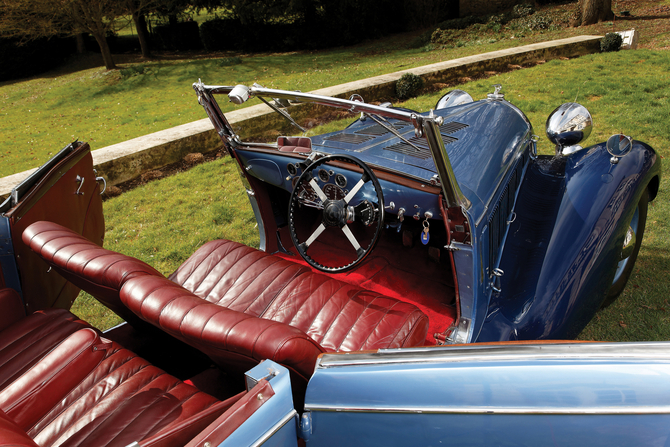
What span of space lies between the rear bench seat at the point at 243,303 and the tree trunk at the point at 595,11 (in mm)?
14606

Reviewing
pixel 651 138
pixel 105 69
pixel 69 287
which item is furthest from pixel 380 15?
pixel 69 287

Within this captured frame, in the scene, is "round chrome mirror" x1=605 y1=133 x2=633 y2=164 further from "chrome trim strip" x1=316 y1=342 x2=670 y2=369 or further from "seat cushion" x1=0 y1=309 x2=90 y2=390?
"seat cushion" x1=0 y1=309 x2=90 y2=390

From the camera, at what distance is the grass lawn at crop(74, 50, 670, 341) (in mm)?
3398

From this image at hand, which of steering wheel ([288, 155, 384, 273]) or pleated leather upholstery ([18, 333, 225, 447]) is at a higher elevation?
steering wheel ([288, 155, 384, 273])

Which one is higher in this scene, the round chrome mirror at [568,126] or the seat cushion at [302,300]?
the round chrome mirror at [568,126]

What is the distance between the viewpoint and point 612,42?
10359mm

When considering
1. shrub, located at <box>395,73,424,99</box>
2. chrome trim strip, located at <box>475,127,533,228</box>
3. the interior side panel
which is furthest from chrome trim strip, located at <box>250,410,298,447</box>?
shrub, located at <box>395,73,424,99</box>

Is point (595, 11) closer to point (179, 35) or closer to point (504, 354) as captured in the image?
point (504, 354)

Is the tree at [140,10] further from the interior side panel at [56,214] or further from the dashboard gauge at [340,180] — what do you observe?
the dashboard gauge at [340,180]

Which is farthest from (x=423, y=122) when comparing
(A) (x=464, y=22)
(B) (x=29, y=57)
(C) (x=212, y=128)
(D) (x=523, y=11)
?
(B) (x=29, y=57)

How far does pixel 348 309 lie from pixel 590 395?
1362mm

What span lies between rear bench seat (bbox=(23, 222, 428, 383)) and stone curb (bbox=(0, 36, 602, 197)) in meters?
1.86

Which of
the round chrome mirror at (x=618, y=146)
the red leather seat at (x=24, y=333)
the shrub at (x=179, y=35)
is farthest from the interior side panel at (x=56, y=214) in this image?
the shrub at (x=179, y=35)

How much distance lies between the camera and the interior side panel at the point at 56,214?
268 centimetres
